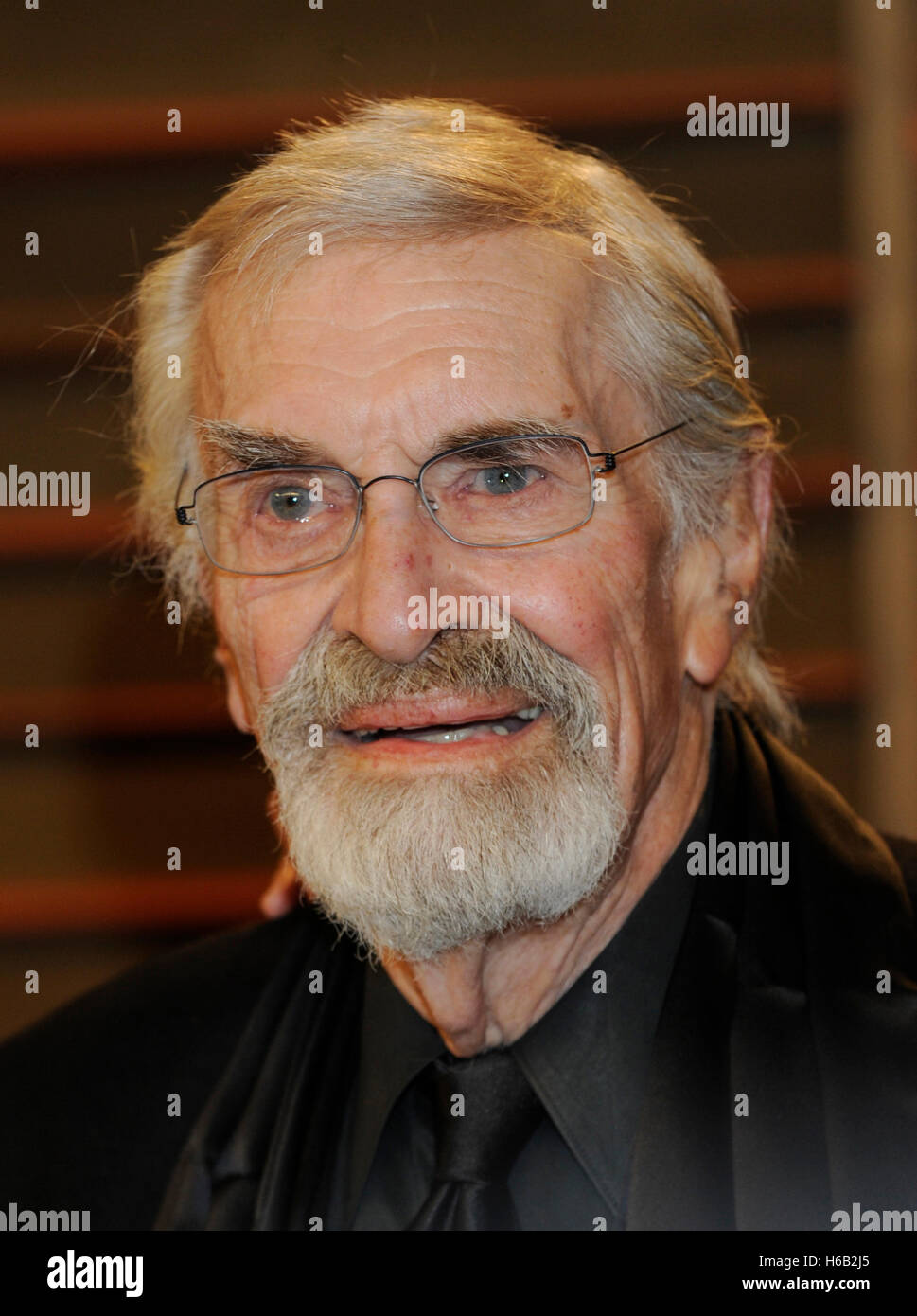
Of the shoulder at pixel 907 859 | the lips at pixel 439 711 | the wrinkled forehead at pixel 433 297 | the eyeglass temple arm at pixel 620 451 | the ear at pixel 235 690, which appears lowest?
the shoulder at pixel 907 859

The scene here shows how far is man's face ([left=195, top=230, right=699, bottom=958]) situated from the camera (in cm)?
108

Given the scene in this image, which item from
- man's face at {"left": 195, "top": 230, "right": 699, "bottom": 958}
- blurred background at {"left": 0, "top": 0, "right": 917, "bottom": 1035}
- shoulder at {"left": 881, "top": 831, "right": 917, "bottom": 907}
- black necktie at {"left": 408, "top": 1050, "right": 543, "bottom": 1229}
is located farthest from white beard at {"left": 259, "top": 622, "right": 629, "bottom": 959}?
blurred background at {"left": 0, "top": 0, "right": 917, "bottom": 1035}

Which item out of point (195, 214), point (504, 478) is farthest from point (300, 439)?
point (195, 214)

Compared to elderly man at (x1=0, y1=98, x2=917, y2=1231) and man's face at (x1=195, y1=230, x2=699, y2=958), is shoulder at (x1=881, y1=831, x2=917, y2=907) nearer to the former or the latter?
elderly man at (x1=0, y1=98, x2=917, y2=1231)

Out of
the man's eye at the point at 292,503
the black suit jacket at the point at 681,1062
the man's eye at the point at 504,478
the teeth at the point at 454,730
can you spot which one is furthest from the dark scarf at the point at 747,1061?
the man's eye at the point at 292,503

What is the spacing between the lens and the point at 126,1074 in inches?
55.6

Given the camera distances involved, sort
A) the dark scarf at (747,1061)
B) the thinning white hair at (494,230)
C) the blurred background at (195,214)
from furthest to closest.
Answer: the blurred background at (195,214) → the thinning white hair at (494,230) → the dark scarf at (747,1061)

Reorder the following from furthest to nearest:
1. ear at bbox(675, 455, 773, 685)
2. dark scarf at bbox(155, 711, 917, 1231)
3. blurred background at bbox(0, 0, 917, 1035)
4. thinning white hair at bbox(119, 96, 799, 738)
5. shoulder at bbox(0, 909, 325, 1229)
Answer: blurred background at bbox(0, 0, 917, 1035)
shoulder at bbox(0, 909, 325, 1229)
ear at bbox(675, 455, 773, 685)
thinning white hair at bbox(119, 96, 799, 738)
dark scarf at bbox(155, 711, 917, 1231)

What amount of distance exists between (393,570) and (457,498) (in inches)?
3.9

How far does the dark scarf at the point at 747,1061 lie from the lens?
3.37ft

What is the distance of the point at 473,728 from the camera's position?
1.12 m

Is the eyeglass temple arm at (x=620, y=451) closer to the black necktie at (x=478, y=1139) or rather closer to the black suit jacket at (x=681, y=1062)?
the black suit jacket at (x=681, y=1062)

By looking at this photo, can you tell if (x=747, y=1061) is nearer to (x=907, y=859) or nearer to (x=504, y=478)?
(x=907, y=859)

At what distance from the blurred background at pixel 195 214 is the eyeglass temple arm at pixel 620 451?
0.92 m
